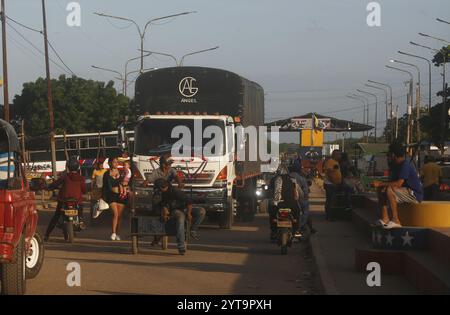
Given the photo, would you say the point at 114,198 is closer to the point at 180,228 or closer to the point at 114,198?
the point at 114,198

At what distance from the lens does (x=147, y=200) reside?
2198 cm

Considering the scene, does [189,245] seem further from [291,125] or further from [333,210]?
[291,125]

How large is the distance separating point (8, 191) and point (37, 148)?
188 feet

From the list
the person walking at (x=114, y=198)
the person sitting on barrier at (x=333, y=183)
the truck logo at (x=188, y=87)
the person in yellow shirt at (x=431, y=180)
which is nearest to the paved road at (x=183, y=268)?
the person walking at (x=114, y=198)

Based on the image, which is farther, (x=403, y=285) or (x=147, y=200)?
(x=147, y=200)

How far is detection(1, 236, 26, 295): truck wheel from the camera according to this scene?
10.9 meters

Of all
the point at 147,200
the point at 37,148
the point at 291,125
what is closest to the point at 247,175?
the point at 147,200

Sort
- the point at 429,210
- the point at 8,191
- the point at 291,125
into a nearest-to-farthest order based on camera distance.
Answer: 1. the point at 8,191
2. the point at 429,210
3. the point at 291,125

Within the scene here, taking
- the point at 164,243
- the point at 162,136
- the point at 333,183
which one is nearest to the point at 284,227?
the point at 164,243

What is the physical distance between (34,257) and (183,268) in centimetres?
268

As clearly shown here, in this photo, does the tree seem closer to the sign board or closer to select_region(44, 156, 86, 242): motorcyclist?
the sign board

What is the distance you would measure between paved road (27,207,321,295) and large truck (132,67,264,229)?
155 centimetres

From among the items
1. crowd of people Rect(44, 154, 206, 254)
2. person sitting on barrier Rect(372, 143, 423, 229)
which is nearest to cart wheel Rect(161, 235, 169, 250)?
crowd of people Rect(44, 154, 206, 254)

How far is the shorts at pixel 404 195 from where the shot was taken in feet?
46.8
